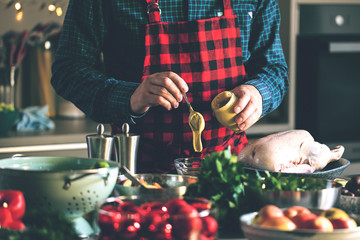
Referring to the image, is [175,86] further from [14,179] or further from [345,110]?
[345,110]

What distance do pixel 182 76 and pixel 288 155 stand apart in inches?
17.1

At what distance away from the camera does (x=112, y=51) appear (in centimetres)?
174

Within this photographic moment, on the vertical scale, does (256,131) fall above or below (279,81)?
below

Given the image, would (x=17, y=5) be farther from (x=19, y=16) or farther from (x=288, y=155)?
(x=288, y=155)

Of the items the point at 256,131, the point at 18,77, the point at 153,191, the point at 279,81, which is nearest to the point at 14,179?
the point at 153,191

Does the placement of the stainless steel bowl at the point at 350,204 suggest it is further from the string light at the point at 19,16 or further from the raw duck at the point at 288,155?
the string light at the point at 19,16

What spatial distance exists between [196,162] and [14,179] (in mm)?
455

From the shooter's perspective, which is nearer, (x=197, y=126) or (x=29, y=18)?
(x=197, y=126)

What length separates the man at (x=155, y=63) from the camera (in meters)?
1.63

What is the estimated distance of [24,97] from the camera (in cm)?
309

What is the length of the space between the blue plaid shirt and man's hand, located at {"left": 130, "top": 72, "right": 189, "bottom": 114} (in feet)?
0.40

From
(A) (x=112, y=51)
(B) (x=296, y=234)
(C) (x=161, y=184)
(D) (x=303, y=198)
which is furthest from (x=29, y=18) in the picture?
(B) (x=296, y=234)

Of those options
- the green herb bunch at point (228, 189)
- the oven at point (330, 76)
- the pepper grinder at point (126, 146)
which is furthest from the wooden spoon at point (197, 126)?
the oven at point (330, 76)

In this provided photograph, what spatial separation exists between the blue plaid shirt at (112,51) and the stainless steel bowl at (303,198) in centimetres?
66
